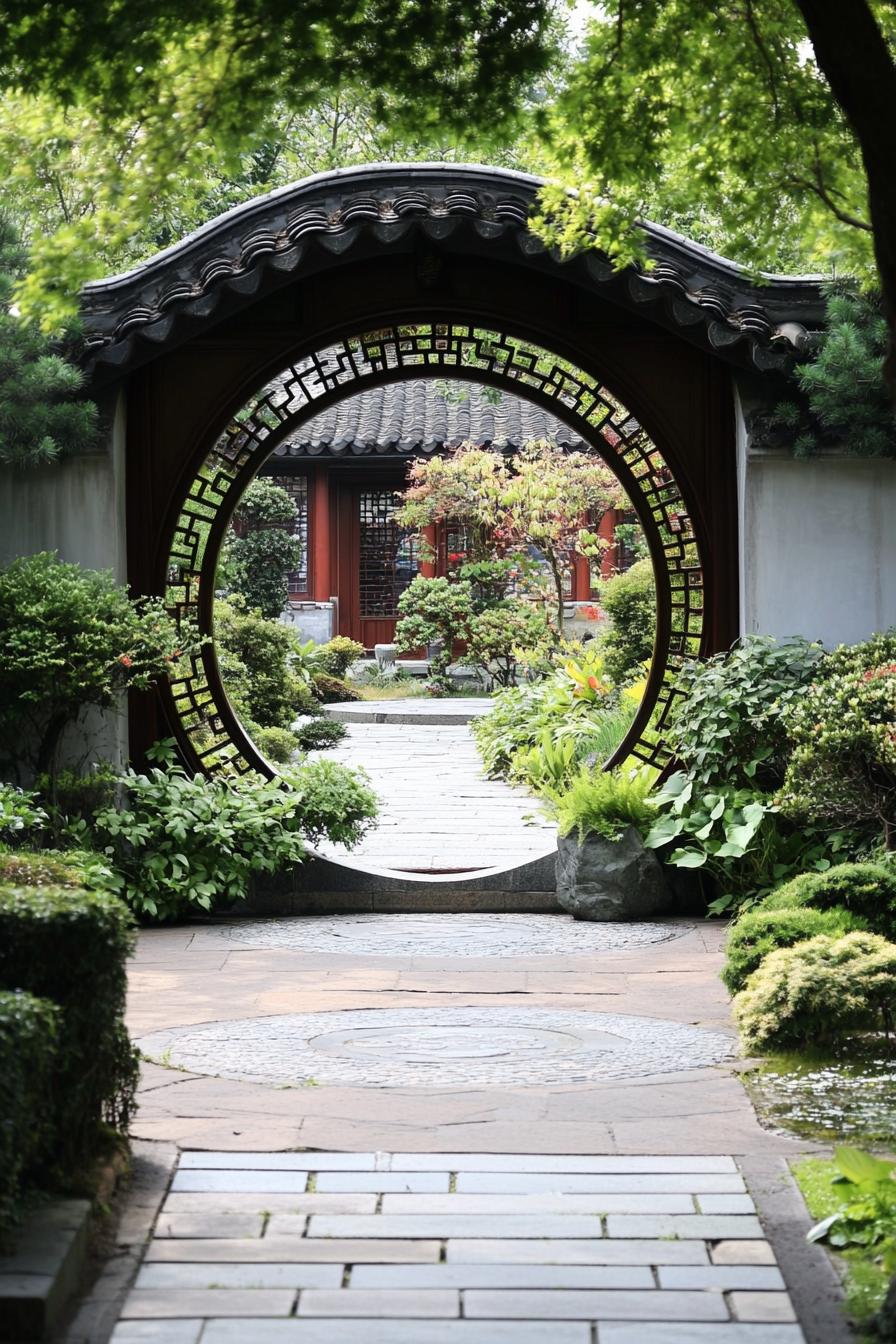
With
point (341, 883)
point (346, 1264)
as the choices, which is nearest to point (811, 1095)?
point (346, 1264)

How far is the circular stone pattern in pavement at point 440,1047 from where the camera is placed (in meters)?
5.76

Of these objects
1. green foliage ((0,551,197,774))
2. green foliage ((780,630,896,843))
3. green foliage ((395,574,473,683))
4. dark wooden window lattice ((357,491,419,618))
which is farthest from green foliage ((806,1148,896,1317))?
dark wooden window lattice ((357,491,419,618))

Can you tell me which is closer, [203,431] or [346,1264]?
[346,1264]

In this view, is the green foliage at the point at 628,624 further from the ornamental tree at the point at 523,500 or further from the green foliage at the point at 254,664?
the ornamental tree at the point at 523,500

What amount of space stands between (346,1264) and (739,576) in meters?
6.24

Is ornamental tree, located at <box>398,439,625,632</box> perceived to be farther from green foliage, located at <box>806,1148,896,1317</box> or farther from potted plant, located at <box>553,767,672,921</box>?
green foliage, located at <box>806,1148,896,1317</box>

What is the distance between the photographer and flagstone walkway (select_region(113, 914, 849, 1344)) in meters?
3.59

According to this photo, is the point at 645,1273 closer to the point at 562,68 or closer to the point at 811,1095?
the point at 811,1095

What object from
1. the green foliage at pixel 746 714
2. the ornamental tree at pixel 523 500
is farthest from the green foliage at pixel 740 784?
the ornamental tree at pixel 523 500

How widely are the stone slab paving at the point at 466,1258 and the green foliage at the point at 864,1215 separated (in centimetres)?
19

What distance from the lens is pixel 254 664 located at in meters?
15.4

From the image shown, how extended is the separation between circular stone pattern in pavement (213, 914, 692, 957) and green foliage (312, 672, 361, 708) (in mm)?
12266

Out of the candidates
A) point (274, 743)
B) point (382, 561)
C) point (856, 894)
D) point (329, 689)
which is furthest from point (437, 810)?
point (382, 561)

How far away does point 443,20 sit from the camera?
15.7ft
